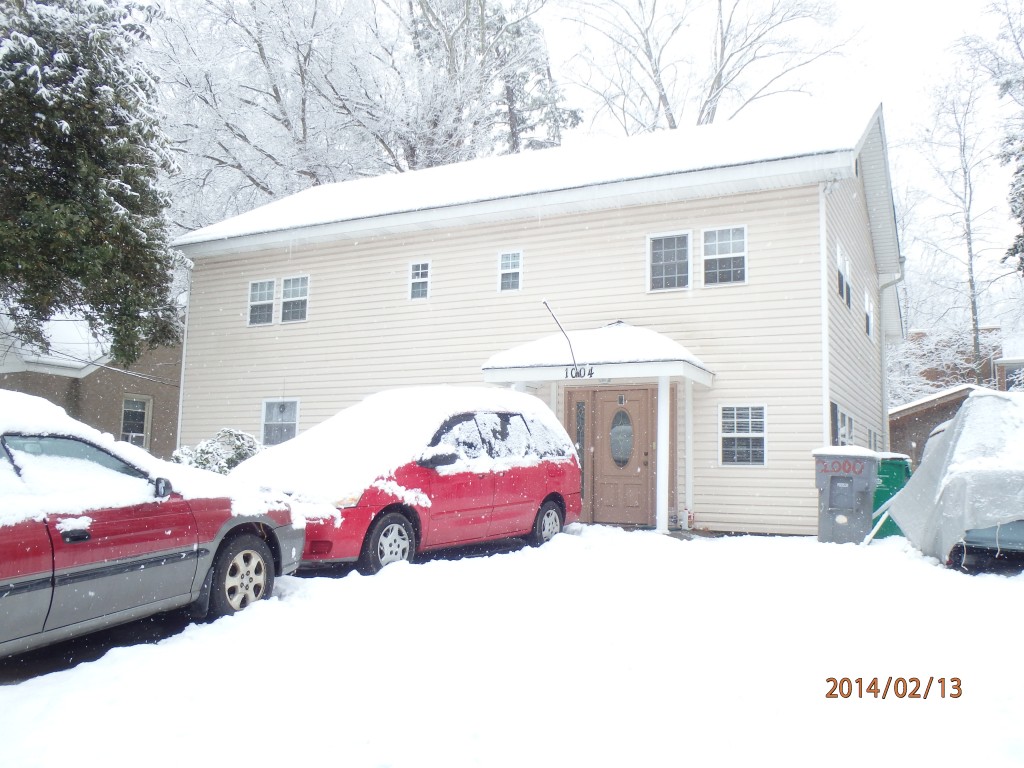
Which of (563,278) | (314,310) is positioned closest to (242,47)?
(314,310)

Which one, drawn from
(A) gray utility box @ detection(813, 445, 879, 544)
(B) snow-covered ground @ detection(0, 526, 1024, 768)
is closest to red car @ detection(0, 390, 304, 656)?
(B) snow-covered ground @ detection(0, 526, 1024, 768)

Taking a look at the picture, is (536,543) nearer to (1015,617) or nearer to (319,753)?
(1015,617)

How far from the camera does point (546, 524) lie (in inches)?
387

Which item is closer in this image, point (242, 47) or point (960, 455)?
point (960, 455)

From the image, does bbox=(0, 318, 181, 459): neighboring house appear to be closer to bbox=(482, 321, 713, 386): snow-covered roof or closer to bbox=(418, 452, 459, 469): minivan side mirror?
bbox=(482, 321, 713, 386): snow-covered roof

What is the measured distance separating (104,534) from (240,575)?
1.26 meters

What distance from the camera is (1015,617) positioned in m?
5.77

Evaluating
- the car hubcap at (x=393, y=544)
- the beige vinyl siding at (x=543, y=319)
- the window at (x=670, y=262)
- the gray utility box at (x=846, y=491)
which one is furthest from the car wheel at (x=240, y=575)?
the window at (x=670, y=262)

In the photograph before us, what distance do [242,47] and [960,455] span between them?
26339mm

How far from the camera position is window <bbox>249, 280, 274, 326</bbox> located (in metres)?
17.4

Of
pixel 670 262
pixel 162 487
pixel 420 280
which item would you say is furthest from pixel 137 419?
pixel 162 487

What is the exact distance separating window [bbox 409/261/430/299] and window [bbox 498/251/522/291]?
5.10ft

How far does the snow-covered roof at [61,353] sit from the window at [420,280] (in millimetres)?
6993
